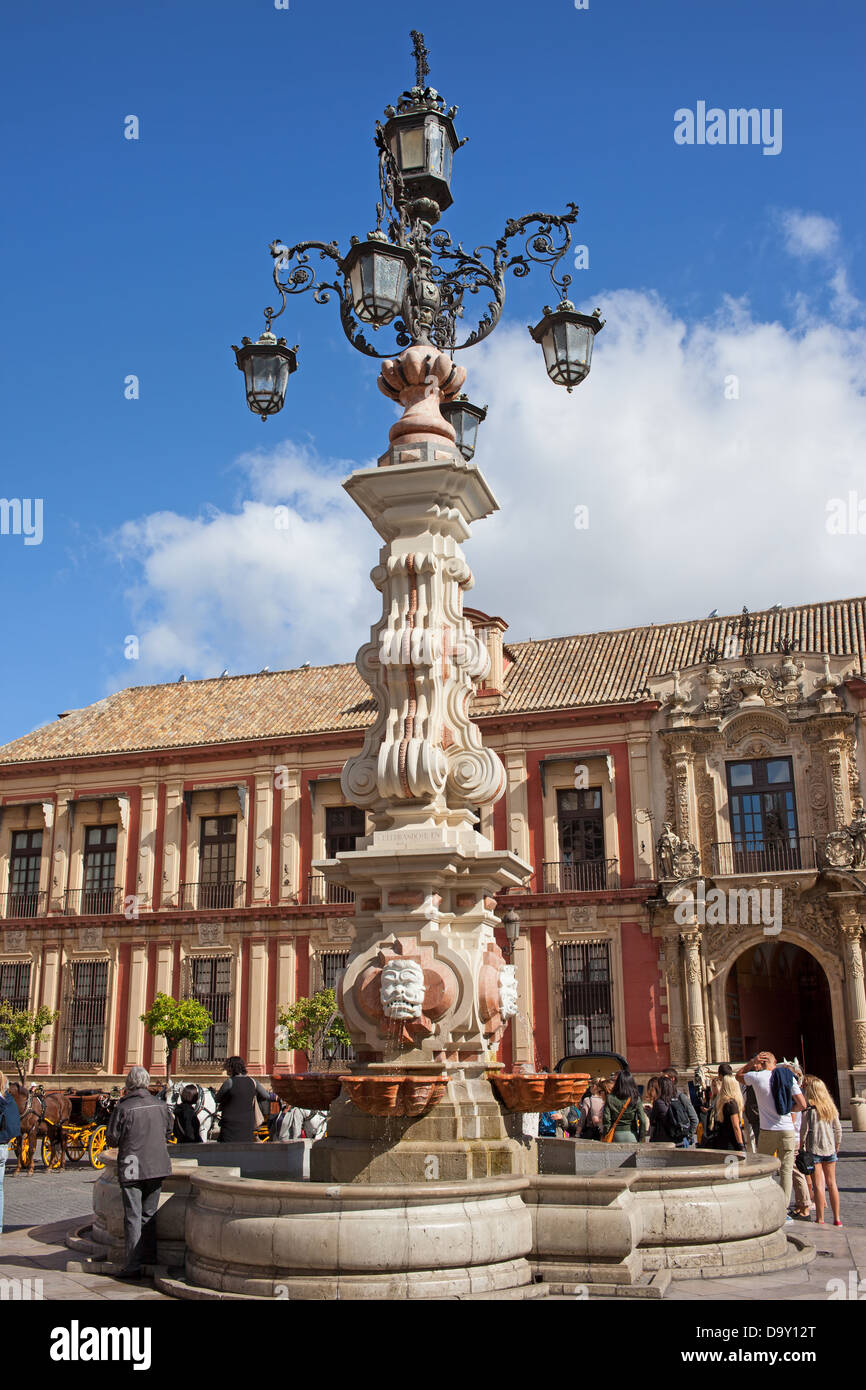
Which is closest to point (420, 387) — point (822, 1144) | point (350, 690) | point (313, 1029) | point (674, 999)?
point (822, 1144)

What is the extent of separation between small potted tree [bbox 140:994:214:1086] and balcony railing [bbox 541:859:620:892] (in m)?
7.75

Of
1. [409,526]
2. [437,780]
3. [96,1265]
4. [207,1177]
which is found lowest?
[96,1265]

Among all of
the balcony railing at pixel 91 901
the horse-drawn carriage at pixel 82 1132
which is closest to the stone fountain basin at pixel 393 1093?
the horse-drawn carriage at pixel 82 1132

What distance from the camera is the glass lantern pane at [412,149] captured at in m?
9.47

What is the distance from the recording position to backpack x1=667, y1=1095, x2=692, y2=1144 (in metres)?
10.8

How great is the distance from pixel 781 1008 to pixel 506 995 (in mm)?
22523

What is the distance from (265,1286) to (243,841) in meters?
23.5

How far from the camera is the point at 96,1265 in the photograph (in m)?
6.89

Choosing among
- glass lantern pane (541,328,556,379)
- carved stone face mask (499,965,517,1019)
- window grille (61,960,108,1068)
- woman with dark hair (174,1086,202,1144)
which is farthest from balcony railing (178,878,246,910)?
carved stone face mask (499,965,517,1019)

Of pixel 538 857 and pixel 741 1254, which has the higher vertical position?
pixel 538 857

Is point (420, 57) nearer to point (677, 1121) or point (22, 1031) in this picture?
point (677, 1121)

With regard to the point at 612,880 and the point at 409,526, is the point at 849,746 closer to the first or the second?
the point at 612,880

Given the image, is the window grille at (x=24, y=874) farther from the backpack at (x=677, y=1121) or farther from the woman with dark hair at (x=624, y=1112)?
the backpack at (x=677, y=1121)

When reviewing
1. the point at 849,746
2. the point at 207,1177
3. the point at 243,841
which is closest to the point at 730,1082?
the point at 207,1177
